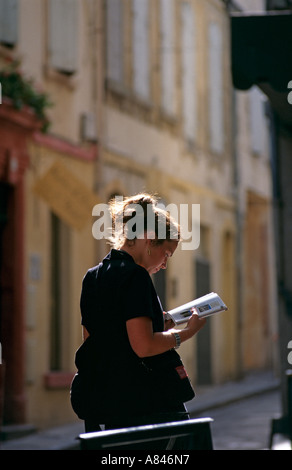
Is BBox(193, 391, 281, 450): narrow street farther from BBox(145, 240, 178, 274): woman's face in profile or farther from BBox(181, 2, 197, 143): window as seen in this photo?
BBox(145, 240, 178, 274): woman's face in profile

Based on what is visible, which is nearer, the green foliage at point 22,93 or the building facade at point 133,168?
the green foliage at point 22,93

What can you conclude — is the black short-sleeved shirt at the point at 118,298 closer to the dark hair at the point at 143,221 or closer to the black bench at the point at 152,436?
the dark hair at the point at 143,221

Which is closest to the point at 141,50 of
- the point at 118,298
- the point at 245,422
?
the point at 245,422

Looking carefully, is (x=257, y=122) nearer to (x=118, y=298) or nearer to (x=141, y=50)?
(x=141, y=50)

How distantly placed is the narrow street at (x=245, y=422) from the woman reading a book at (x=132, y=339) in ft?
21.9

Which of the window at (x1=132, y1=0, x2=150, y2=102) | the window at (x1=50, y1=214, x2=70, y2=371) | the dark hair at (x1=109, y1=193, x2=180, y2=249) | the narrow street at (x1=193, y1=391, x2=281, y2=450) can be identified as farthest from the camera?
the window at (x1=132, y1=0, x2=150, y2=102)

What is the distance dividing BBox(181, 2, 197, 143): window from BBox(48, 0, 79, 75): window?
601 cm

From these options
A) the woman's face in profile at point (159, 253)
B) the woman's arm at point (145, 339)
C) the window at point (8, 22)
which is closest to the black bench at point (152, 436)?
the woman's arm at point (145, 339)

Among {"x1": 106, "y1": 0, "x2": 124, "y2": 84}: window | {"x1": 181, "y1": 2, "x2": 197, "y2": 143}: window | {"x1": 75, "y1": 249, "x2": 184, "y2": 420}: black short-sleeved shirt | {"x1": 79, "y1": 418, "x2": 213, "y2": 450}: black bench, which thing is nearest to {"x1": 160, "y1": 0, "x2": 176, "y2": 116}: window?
{"x1": 181, "y1": 2, "x2": 197, "y2": 143}: window

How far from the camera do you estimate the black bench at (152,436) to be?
132 inches

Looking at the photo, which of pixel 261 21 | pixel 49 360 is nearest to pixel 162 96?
pixel 49 360

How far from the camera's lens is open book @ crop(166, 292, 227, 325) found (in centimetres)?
443

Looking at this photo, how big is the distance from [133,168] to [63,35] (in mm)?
3250

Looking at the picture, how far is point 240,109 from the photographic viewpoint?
82.8 ft
